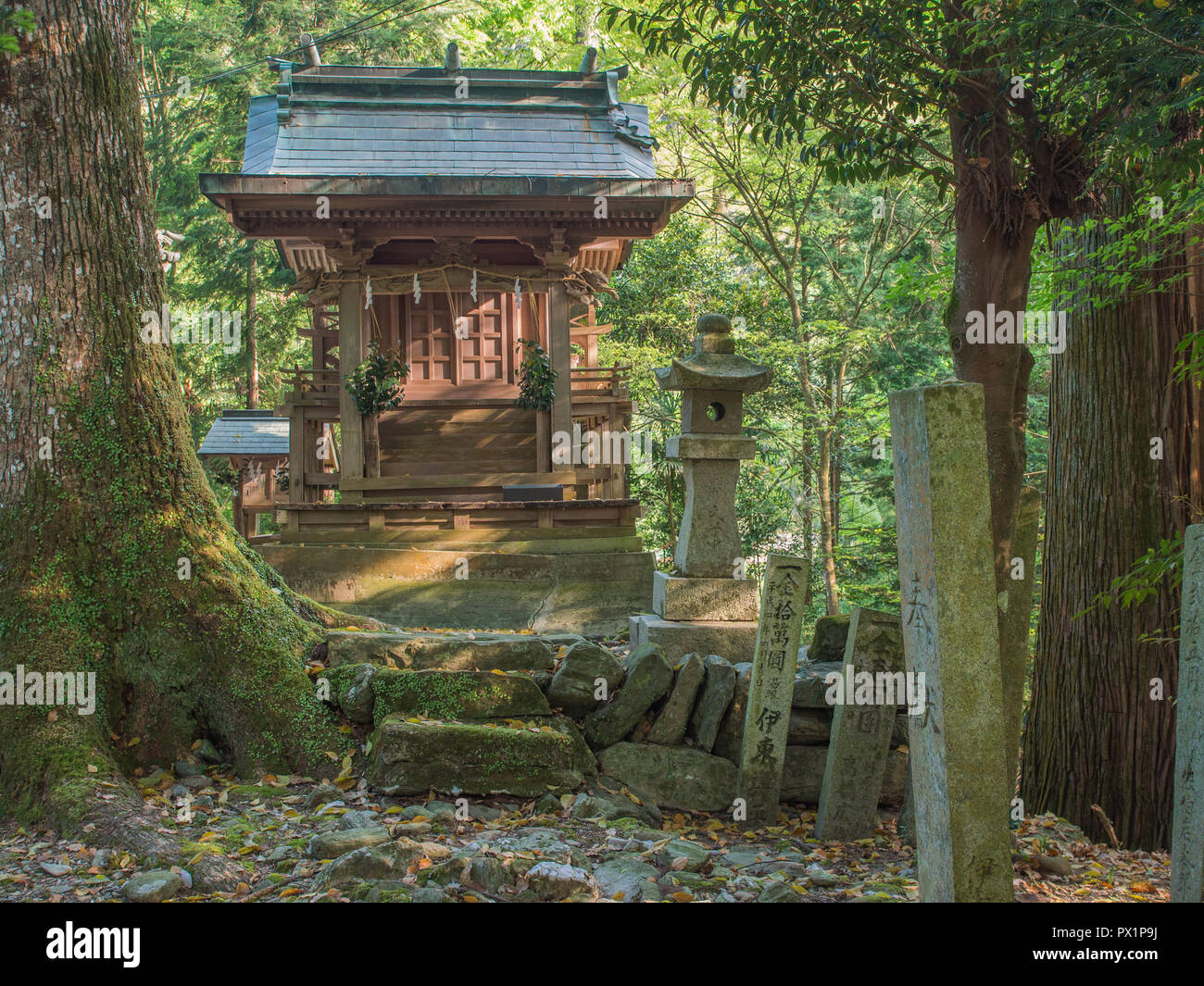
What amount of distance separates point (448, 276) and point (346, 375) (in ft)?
7.13

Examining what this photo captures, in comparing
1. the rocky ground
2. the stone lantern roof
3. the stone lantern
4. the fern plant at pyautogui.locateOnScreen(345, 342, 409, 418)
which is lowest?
the rocky ground

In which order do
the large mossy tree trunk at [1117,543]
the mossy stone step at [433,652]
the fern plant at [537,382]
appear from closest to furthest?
1. the mossy stone step at [433,652]
2. the large mossy tree trunk at [1117,543]
3. the fern plant at [537,382]

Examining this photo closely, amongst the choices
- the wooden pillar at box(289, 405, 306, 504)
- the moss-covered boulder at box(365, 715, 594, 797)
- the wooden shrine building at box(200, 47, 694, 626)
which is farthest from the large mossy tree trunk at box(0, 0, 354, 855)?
the wooden pillar at box(289, 405, 306, 504)

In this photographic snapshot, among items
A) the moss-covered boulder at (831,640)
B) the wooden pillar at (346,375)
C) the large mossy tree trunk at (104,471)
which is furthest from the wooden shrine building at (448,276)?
the large mossy tree trunk at (104,471)

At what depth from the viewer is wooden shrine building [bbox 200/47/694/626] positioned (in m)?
10.8

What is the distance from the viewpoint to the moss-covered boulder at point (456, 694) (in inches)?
218

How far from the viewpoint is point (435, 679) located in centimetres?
564

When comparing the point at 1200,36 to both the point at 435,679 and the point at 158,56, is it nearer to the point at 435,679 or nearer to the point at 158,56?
the point at 435,679

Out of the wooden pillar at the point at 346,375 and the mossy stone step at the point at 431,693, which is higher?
the wooden pillar at the point at 346,375

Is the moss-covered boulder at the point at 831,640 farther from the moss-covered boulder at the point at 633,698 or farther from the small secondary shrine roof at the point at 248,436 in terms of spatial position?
the small secondary shrine roof at the point at 248,436

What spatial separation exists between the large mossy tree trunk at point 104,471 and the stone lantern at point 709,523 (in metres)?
2.70

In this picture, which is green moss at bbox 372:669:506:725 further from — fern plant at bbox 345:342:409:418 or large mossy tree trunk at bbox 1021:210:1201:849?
fern plant at bbox 345:342:409:418

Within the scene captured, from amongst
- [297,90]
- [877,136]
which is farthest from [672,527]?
[877,136]

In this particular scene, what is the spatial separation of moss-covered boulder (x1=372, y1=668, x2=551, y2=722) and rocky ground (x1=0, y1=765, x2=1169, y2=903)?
0.57 meters
